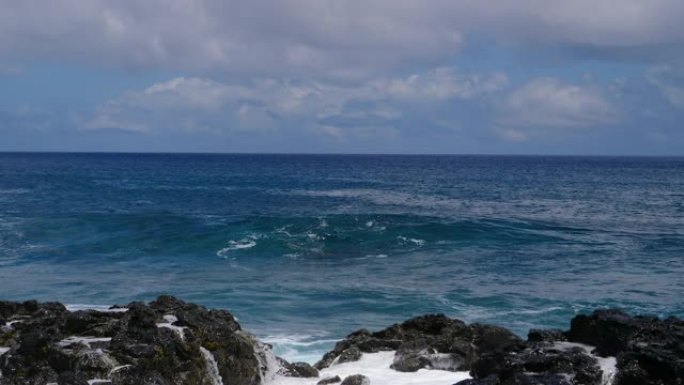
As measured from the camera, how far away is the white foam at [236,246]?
42.1m

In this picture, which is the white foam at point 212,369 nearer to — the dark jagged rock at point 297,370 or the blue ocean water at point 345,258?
the dark jagged rock at point 297,370

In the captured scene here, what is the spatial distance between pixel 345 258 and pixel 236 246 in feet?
24.5

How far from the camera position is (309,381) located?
59.0ft

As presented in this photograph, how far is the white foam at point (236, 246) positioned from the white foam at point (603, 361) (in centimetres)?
2737

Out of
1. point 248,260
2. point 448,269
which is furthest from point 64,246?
point 448,269

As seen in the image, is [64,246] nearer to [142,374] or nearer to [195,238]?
[195,238]

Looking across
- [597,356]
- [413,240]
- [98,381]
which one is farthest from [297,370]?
[413,240]

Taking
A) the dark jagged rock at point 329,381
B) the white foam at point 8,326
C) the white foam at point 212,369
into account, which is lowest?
the dark jagged rock at point 329,381

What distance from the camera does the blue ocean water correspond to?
28875mm

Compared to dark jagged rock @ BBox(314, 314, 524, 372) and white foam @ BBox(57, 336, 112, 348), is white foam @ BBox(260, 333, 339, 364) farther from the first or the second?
white foam @ BBox(57, 336, 112, 348)

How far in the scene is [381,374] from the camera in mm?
18625

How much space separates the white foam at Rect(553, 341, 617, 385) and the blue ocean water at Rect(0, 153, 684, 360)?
8556 millimetres

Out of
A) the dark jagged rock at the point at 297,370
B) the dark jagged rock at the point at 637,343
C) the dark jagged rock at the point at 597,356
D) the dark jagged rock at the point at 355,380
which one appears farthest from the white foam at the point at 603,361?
the dark jagged rock at the point at 297,370

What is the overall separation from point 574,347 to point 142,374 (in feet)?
29.2
